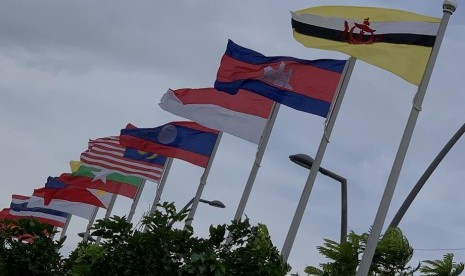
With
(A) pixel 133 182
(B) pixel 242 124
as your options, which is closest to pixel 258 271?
(B) pixel 242 124

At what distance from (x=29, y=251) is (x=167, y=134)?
11.0 m

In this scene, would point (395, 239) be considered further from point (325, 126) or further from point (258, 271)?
point (325, 126)

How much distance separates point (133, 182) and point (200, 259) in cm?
2225

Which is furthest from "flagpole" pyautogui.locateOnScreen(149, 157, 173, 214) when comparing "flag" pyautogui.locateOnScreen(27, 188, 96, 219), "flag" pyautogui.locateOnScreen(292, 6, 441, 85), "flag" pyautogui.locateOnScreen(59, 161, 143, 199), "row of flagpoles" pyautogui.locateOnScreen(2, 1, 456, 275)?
"flag" pyautogui.locateOnScreen(292, 6, 441, 85)

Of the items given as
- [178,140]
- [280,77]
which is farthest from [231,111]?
[178,140]

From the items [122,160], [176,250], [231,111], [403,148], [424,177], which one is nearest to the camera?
[176,250]

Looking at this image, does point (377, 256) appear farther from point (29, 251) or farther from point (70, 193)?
point (70, 193)

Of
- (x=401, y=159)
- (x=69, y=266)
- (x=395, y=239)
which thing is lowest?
(x=69, y=266)

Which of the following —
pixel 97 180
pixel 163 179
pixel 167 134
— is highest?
pixel 167 134

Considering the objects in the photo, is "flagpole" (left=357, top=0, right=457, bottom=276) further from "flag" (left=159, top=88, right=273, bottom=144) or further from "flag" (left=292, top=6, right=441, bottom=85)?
"flag" (left=159, top=88, right=273, bottom=144)

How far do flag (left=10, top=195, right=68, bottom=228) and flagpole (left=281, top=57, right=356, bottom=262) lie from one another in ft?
87.3

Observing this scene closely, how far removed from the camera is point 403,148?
17219mm

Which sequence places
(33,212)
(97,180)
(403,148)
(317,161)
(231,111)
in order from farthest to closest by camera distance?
(33,212) < (97,180) < (231,111) < (317,161) < (403,148)

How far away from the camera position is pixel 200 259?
571 inches
